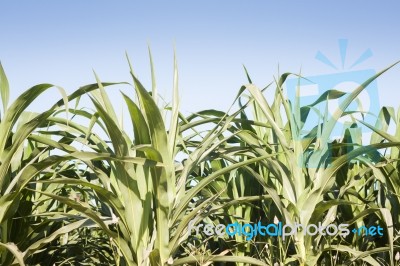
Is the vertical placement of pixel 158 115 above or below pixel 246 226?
above

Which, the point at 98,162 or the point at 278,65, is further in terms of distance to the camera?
the point at 278,65

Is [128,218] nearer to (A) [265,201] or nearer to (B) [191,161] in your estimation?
(B) [191,161]

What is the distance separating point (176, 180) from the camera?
1.75 metres

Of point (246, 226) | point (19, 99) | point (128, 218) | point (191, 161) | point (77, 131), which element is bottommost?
point (246, 226)

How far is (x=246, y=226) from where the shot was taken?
1960 millimetres

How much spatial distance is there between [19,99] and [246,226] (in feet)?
3.08

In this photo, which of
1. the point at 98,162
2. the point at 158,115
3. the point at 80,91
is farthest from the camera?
the point at 98,162

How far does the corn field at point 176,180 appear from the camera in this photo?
1468 mm

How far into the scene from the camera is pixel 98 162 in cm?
188

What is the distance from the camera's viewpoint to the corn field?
57.8 inches

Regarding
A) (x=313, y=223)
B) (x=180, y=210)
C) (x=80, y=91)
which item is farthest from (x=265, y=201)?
(x=80, y=91)

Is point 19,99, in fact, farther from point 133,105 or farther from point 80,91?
point 133,105

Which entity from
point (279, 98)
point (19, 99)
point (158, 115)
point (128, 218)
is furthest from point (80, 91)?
point (279, 98)

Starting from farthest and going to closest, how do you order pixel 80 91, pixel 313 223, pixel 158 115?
pixel 313 223 < pixel 80 91 < pixel 158 115
